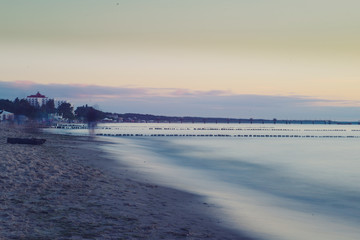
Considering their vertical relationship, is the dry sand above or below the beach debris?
below

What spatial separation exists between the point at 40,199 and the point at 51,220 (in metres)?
2.37

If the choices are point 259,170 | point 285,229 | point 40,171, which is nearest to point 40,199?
point 40,171

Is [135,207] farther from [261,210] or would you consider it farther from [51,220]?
[261,210]

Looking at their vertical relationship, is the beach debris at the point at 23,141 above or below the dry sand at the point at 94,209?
above

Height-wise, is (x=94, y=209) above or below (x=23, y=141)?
below

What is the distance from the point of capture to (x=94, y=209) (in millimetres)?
10906

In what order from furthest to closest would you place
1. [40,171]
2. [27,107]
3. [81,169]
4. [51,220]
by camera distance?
A: [27,107]
[81,169]
[40,171]
[51,220]

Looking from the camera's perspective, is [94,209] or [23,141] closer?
[94,209]

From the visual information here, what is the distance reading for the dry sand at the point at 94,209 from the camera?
8781 millimetres

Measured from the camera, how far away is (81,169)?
1922 cm

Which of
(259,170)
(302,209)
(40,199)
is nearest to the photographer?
(40,199)

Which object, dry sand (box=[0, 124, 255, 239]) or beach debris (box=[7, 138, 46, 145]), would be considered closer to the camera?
dry sand (box=[0, 124, 255, 239])

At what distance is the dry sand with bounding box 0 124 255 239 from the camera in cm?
878

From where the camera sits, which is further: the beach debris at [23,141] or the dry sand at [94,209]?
the beach debris at [23,141]
